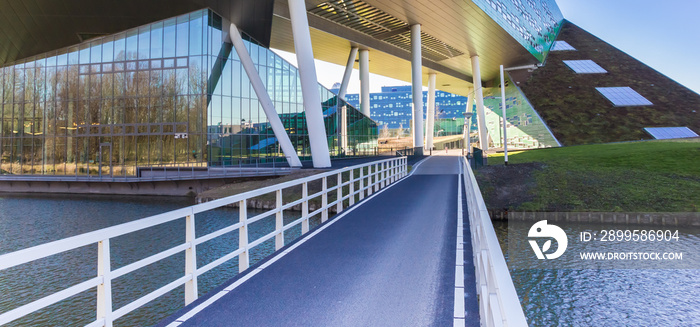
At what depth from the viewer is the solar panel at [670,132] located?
42.8m

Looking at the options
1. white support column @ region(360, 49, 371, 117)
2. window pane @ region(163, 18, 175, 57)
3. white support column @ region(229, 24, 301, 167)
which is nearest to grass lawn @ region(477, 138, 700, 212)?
white support column @ region(229, 24, 301, 167)

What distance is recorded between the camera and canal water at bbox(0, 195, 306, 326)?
7395 millimetres

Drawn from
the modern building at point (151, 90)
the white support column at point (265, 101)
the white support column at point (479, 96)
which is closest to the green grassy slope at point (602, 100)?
the white support column at point (479, 96)

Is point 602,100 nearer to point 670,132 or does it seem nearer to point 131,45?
point 670,132

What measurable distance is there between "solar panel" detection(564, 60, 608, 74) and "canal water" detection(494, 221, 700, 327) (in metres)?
55.9

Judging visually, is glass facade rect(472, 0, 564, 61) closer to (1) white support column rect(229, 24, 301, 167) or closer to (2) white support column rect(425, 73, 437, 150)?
(2) white support column rect(425, 73, 437, 150)

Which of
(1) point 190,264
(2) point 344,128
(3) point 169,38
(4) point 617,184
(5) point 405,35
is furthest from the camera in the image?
(5) point 405,35

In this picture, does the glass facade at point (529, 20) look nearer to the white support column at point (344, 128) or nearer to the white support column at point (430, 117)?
the white support column at point (430, 117)

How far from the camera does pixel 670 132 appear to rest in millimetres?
43469

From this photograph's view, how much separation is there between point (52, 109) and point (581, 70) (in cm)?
6043

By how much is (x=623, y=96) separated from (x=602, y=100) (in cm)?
293

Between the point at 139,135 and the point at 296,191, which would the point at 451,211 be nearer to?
the point at 296,191

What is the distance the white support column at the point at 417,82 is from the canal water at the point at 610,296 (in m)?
33.6

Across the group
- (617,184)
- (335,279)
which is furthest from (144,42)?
(617,184)
